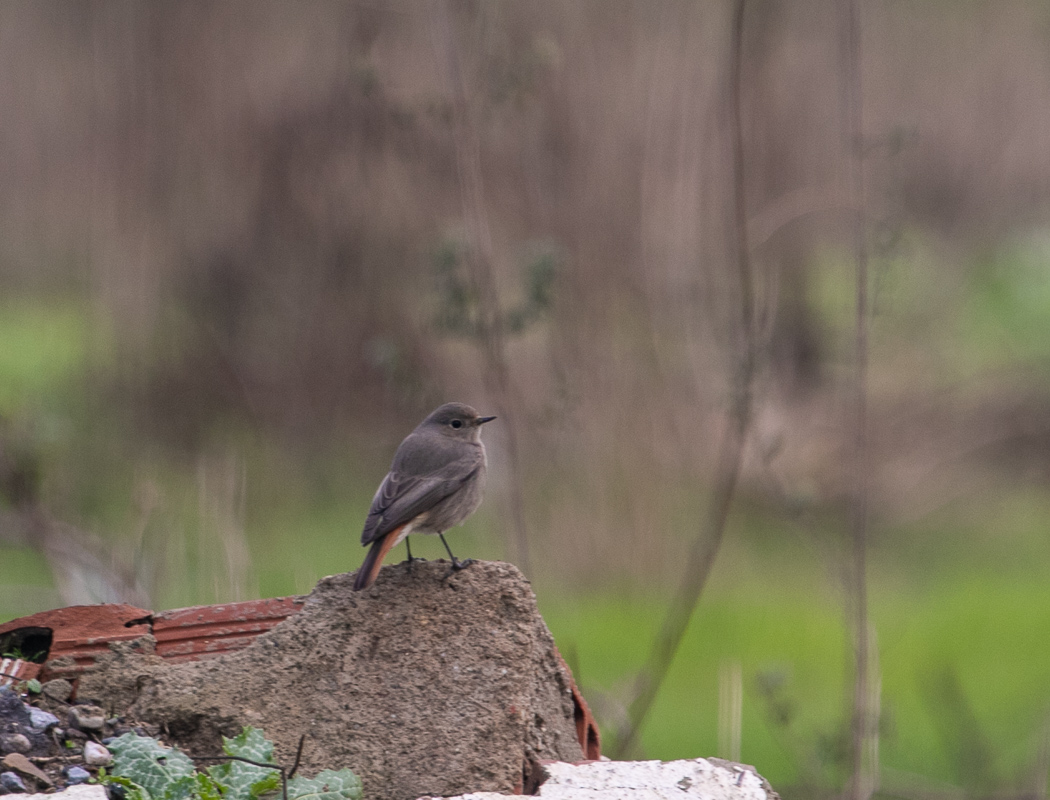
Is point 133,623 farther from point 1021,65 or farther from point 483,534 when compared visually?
point 1021,65

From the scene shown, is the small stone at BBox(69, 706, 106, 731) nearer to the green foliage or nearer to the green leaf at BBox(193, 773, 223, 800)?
the green foliage

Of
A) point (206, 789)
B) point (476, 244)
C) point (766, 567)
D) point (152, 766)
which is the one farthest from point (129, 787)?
point (766, 567)

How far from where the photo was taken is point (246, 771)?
2.65m

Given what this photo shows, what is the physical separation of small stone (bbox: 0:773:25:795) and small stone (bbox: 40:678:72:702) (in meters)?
0.34

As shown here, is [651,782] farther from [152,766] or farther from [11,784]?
[11,784]

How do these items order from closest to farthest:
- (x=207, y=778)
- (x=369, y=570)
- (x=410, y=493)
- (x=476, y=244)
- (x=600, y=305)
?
(x=207, y=778)
(x=369, y=570)
(x=410, y=493)
(x=476, y=244)
(x=600, y=305)

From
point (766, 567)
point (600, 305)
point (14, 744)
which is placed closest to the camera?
point (14, 744)

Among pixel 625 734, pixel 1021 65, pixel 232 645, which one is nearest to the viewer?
pixel 232 645

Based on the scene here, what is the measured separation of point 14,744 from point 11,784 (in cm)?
16

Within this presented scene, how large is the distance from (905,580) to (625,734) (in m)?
4.11

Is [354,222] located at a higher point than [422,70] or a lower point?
lower

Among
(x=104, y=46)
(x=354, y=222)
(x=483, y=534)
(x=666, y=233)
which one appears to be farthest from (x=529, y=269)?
(x=104, y=46)

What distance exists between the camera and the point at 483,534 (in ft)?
27.9

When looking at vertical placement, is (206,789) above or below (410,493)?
below
